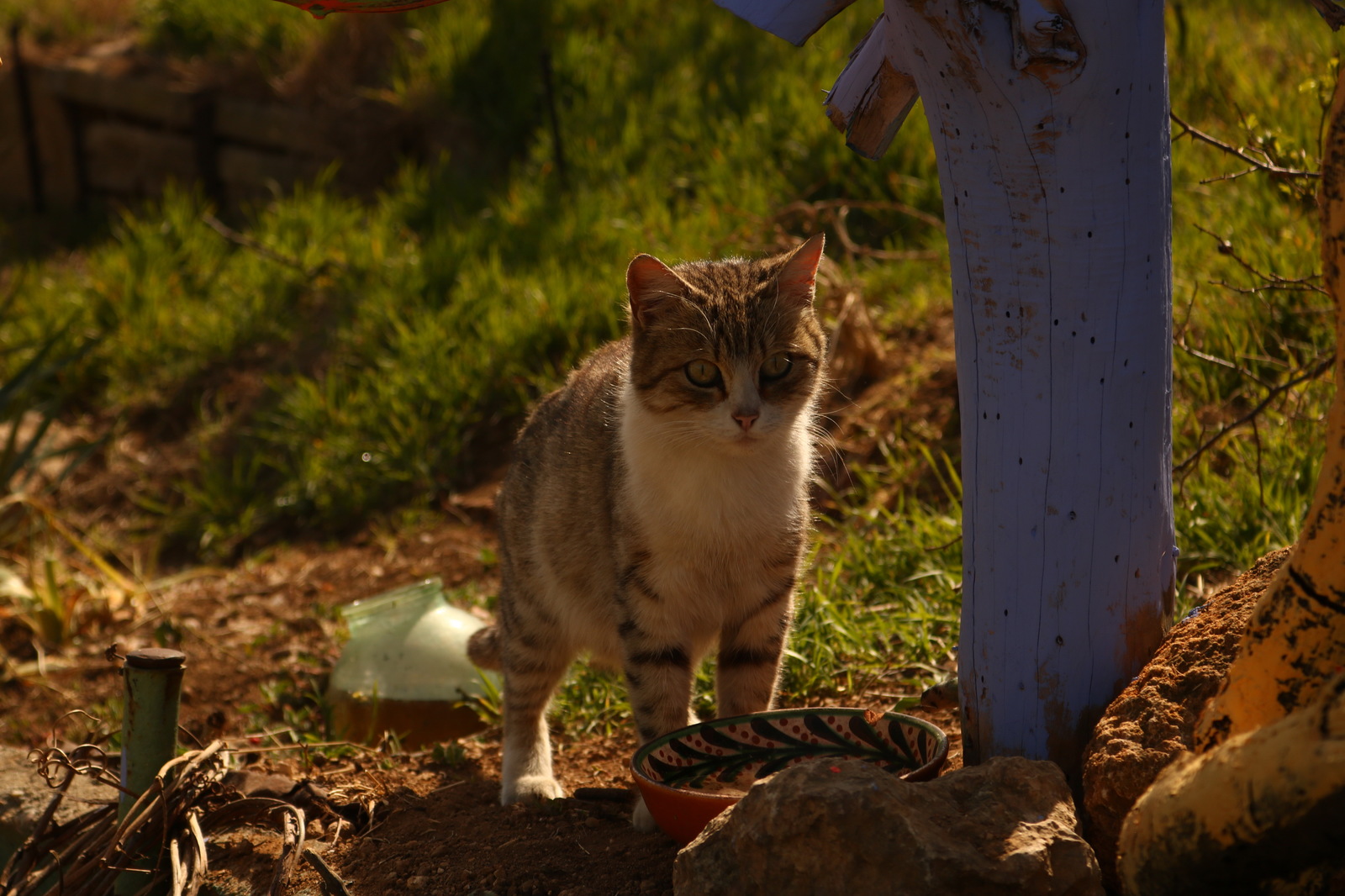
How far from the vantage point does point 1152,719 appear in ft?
6.46

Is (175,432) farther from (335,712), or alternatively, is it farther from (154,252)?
(335,712)

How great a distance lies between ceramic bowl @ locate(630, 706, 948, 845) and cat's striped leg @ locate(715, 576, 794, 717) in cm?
31

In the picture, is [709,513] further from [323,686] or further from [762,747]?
[323,686]

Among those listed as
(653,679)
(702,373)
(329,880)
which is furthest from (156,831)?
(702,373)

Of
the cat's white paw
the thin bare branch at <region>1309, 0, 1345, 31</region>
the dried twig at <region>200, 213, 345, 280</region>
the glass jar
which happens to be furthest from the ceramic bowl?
the dried twig at <region>200, 213, 345, 280</region>

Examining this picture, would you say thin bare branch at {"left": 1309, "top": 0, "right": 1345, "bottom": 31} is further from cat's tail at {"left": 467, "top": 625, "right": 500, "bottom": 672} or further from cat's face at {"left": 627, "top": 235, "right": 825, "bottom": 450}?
cat's tail at {"left": 467, "top": 625, "right": 500, "bottom": 672}

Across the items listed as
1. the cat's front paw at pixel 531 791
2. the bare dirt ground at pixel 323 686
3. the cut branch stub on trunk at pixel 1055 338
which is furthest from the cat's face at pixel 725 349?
the cat's front paw at pixel 531 791

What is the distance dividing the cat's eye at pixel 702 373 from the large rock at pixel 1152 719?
45.5 inches

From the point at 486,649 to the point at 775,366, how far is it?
50.5 inches

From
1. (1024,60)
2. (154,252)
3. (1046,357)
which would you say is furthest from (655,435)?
(154,252)

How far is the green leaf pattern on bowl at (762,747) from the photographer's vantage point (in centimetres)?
242

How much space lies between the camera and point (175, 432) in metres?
6.16

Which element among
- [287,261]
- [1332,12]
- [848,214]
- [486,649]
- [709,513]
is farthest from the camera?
[287,261]

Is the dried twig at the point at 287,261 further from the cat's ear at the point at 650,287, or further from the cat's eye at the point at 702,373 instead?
the cat's eye at the point at 702,373
